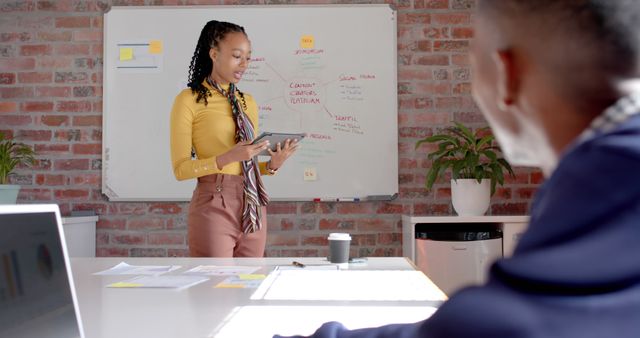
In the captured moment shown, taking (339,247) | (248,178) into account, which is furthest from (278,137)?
(339,247)

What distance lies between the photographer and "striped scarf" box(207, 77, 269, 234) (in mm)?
2260

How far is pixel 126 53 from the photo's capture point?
3805 mm

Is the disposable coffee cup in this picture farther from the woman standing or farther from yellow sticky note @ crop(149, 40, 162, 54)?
yellow sticky note @ crop(149, 40, 162, 54)

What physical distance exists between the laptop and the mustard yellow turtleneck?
4.51 ft

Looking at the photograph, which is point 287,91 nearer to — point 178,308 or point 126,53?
point 126,53

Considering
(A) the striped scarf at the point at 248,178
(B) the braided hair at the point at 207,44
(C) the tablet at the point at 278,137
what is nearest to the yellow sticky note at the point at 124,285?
(A) the striped scarf at the point at 248,178

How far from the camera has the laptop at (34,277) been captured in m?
0.75

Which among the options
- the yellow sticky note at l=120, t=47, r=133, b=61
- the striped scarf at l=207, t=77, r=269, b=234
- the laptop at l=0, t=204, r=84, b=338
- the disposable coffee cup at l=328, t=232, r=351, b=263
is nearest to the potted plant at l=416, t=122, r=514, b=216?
the striped scarf at l=207, t=77, r=269, b=234

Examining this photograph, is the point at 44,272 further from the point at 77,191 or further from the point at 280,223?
the point at 77,191

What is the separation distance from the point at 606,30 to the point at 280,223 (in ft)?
11.3

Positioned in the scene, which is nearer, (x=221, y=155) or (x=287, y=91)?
(x=221, y=155)

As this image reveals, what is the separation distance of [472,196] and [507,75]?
3050mm

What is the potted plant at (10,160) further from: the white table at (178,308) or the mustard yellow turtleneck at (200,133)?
the white table at (178,308)

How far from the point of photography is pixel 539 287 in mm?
360
